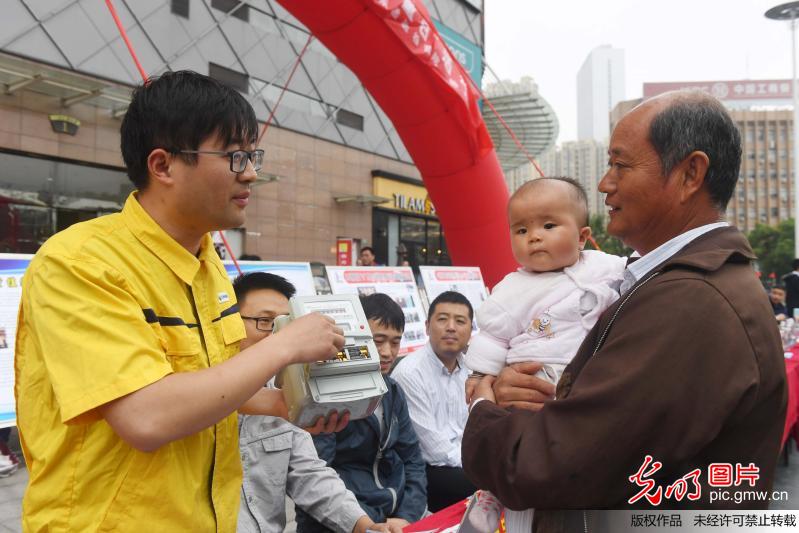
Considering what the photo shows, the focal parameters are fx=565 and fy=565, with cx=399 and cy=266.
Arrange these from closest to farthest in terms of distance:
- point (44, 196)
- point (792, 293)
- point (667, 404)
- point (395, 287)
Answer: point (667, 404) → point (395, 287) → point (792, 293) → point (44, 196)

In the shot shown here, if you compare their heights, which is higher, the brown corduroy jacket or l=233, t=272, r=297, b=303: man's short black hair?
l=233, t=272, r=297, b=303: man's short black hair

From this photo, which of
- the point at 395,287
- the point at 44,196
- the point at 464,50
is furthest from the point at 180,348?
the point at 464,50

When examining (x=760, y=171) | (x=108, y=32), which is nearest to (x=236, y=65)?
(x=108, y=32)

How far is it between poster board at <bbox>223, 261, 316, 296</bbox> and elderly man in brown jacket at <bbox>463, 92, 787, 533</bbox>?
11.3 ft

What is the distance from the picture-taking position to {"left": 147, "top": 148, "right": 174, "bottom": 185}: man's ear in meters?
1.29

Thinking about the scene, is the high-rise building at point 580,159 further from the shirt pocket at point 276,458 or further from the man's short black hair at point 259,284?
the shirt pocket at point 276,458

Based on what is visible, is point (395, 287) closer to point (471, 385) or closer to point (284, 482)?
point (284, 482)

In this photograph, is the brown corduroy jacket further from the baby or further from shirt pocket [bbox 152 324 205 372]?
shirt pocket [bbox 152 324 205 372]

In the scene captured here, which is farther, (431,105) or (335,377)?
(431,105)

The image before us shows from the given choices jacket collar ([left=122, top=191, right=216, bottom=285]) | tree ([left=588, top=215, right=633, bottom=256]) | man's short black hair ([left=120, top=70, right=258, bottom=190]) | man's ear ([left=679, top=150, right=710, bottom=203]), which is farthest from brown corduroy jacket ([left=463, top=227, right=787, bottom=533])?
tree ([left=588, top=215, right=633, bottom=256])

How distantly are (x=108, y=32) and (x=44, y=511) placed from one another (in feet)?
35.7

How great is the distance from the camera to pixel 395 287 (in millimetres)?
5695

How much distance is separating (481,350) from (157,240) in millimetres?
900

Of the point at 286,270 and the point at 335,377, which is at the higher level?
the point at 286,270
